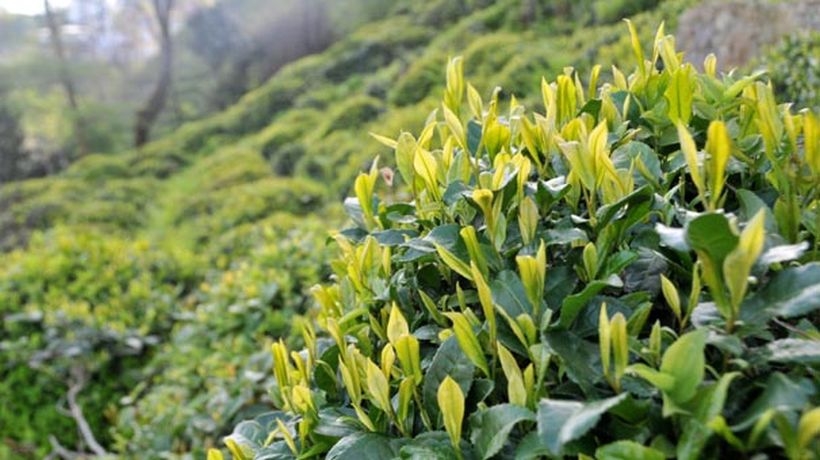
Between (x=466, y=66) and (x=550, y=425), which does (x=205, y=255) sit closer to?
(x=466, y=66)

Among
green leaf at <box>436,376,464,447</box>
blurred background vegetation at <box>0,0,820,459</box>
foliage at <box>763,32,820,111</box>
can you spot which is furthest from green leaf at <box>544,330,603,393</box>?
foliage at <box>763,32,820,111</box>

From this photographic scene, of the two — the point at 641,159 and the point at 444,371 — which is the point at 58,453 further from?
the point at 641,159

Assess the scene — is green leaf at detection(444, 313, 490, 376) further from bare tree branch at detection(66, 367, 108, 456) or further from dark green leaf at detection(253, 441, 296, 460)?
bare tree branch at detection(66, 367, 108, 456)

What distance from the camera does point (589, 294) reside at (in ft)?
2.32

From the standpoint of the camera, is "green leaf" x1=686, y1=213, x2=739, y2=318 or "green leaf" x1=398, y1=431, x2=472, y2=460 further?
"green leaf" x1=398, y1=431, x2=472, y2=460

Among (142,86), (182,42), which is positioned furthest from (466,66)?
(142,86)

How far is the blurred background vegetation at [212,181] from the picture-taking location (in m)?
2.72

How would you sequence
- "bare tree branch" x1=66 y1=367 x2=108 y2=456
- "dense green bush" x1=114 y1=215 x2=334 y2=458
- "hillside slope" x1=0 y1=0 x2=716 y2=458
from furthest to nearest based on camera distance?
"bare tree branch" x1=66 y1=367 x2=108 y2=456, "hillside slope" x1=0 y1=0 x2=716 y2=458, "dense green bush" x1=114 y1=215 x2=334 y2=458

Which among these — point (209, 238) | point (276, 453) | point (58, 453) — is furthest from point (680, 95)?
point (209, 238)

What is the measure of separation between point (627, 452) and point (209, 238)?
18.4ft

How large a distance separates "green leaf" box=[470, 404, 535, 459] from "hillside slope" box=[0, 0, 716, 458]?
495mm

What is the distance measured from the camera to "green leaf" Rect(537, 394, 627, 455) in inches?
21.0

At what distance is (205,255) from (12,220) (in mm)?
4278

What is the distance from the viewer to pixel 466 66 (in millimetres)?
6469
